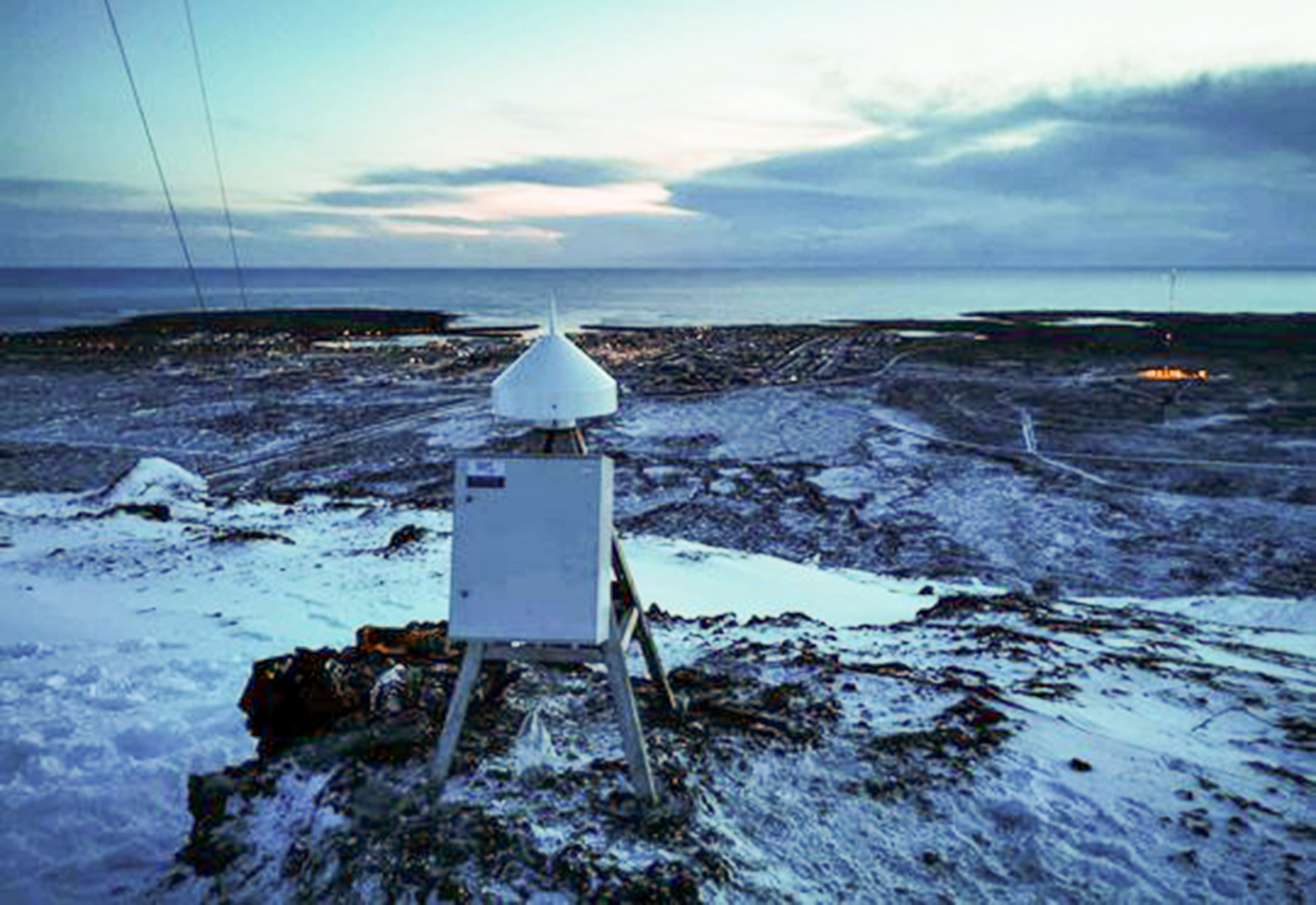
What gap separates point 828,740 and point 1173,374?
35.6m

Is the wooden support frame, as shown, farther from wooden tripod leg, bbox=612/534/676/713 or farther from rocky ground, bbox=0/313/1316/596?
rocky ground, bbox=0/313/1316/596

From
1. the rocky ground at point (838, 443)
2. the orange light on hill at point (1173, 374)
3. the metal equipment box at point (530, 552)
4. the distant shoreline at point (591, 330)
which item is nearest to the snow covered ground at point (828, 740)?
the metal equipment box at point (530, 552)

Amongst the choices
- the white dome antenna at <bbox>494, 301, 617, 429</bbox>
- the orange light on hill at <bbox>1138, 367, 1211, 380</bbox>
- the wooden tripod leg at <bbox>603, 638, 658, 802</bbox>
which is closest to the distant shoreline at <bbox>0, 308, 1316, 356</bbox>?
the orange light on hill at <bbox>1138, 367, 1211, 380</bbox>

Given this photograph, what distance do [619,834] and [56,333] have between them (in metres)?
67.2

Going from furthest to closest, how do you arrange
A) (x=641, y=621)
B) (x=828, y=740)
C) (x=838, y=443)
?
(x=838, y=443), (x=828, y=740), (x=641, y=621)

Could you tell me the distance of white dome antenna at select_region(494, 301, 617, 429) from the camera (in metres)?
4.00

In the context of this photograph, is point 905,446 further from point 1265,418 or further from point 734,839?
point 734,839

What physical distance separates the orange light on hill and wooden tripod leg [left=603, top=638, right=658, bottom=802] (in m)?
36.8

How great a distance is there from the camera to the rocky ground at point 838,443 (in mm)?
14773

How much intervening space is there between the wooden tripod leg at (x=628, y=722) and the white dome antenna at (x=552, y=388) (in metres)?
1.20

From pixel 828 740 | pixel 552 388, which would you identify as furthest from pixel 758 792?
pixel 552 388

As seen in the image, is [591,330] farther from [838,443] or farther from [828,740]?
[828,740]

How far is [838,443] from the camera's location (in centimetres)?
2280

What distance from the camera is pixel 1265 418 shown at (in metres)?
26.0
